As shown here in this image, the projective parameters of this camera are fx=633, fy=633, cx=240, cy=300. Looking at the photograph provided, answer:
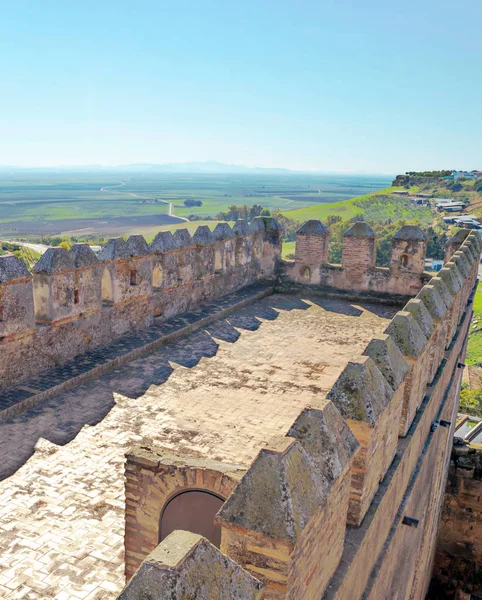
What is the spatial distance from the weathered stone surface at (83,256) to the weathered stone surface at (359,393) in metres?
4.59

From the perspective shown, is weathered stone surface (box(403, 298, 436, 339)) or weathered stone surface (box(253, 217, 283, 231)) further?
weathered stone surface (box(253, 217, 283, 231))

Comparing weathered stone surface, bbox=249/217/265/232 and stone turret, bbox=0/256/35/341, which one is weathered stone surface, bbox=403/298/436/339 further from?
weathered stone surface, bbox=249/217/265/232

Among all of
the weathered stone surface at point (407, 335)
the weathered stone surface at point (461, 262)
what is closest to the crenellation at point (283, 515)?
the weathered stone surface at point (407, 335)

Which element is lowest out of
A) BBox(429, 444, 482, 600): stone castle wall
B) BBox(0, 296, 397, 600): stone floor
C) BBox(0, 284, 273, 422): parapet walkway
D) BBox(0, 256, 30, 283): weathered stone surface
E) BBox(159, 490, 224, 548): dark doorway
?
BBox(429, 444, 482, 600): stone castle wall

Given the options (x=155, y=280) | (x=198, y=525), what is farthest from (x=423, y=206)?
(x=198, y=525)

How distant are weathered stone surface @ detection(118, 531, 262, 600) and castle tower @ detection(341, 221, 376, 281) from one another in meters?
9.83

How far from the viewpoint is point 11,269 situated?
6.94 metres

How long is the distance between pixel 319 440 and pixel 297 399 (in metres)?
3.72

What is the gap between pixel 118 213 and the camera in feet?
459

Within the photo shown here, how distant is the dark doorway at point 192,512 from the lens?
4043mm

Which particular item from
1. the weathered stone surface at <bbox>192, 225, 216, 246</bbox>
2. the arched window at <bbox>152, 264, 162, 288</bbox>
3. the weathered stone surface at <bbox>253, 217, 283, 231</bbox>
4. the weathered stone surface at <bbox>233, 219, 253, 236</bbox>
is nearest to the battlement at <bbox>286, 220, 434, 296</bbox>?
the weathered stone surface at <bbox>253, 217, 283, 231</bbox>

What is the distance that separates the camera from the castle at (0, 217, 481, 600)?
2963mm

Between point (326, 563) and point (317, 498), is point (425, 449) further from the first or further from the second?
point (317, 498)

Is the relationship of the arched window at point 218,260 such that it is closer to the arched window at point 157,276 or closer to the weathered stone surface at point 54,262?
the arched window at point 157,276
